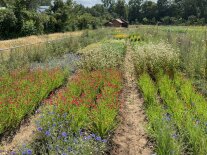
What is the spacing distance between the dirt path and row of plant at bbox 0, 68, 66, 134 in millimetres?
1948

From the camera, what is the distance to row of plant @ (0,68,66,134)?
16.3 feet

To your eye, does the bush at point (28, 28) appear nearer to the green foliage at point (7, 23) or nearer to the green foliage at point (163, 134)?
the green foliage at point (7, 23)

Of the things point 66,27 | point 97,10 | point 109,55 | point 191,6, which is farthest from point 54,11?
point 97,10

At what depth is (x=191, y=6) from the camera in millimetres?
78562

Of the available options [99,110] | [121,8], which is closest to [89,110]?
[99,110]

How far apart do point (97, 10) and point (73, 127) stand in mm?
99893

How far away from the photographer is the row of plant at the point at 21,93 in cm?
496

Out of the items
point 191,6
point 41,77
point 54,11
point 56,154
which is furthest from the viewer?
point 191,6

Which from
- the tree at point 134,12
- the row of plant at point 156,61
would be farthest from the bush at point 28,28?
the tree at point 134,12

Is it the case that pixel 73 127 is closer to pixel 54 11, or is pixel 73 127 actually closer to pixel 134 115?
pixel 134 115

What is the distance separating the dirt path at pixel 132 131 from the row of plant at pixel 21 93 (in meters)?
1.95

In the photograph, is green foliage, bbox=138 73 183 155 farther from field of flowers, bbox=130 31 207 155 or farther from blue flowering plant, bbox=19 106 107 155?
blue flowering plant, bbox=19 106 107 155

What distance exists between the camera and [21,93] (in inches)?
246

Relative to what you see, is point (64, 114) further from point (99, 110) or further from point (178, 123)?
point (178, 123)
